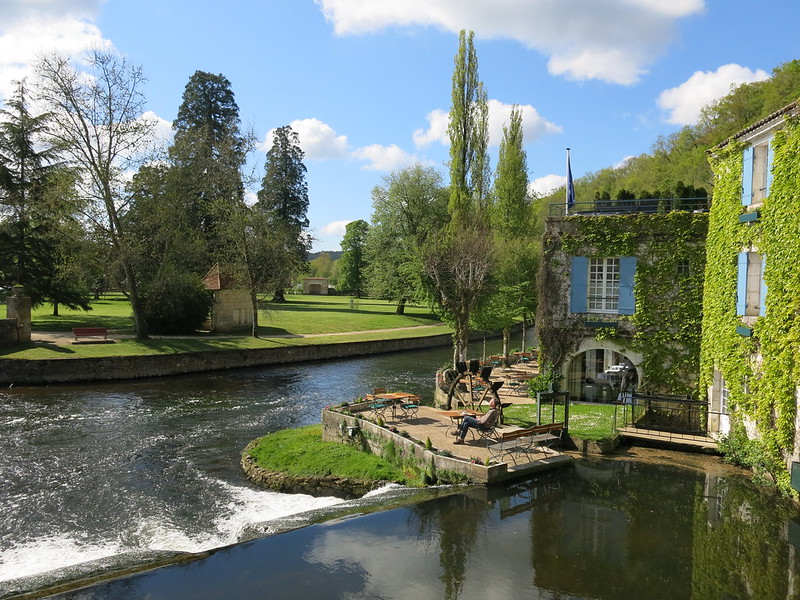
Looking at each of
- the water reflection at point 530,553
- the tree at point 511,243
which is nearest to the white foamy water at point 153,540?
the water reflection at point 530,553

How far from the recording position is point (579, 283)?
22.1 metres

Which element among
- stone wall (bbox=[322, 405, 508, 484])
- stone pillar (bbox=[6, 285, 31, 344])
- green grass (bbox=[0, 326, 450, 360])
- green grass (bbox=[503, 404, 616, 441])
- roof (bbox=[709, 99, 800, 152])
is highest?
roof (bbox=[709, 99, 800, 152])

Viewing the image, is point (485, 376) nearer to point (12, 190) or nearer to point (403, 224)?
point (12, 190)

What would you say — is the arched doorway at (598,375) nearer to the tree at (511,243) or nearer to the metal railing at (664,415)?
the metal railing at (664,415)

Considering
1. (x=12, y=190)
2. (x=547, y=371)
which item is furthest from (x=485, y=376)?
(x=12, y=190)

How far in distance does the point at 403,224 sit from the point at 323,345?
21.3m

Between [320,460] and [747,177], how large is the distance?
564 inches

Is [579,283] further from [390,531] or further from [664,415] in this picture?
[390,531]

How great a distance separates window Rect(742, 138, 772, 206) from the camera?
1598 centimetres

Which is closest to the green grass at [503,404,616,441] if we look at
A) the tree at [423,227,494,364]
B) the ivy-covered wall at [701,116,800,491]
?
the ivy-covered wall at [701,116,800,491]

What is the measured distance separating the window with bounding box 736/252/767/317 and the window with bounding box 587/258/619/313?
5.42 meters

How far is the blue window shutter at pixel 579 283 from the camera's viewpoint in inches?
868

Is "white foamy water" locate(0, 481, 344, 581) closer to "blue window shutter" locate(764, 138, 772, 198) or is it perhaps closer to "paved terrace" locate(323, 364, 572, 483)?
"paved terrace" locate(323, 364, 572, 483)

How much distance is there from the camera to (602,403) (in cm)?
2208
